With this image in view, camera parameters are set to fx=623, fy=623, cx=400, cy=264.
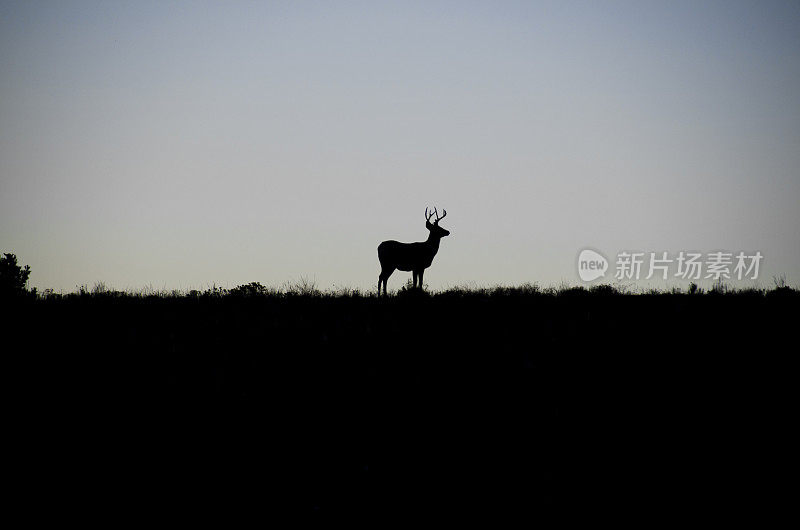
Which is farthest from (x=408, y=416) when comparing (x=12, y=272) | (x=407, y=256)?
(x=12, y=272)

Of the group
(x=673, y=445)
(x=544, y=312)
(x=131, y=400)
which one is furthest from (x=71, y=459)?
(x=544, y=312)

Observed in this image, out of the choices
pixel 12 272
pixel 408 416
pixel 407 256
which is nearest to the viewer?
pixel 408 416

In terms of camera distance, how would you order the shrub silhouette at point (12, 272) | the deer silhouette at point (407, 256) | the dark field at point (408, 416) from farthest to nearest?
the shrub silhouette at point (12, 272), the deer silhouette at point (407, 256), the dark field at point (408, 416)

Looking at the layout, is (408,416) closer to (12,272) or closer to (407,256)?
(407,256)

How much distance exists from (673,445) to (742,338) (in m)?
3.89

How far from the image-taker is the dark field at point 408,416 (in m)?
5.70

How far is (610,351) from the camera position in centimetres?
879

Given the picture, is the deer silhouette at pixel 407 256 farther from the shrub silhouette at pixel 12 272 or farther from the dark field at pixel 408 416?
the shrub silhouette at pixel 12 272

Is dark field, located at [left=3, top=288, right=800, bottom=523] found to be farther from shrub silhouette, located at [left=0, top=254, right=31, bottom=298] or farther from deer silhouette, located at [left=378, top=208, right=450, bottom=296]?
shrub silhouette, located at [left=0, top=254, right=31, bottom=298]

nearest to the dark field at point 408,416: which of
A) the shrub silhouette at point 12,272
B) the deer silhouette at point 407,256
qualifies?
the deer silhouette at point 407,256

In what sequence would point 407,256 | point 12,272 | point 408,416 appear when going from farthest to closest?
1. point 12,272
2. point 407,256
3. point 408,416

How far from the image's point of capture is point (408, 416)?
22.5ft

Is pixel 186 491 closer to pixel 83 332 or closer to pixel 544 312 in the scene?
pixel 83 332

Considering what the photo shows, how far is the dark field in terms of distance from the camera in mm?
5699
